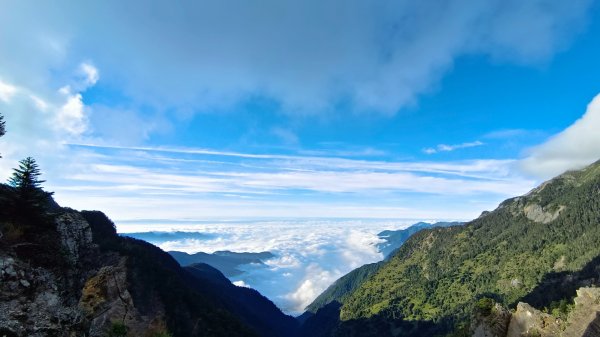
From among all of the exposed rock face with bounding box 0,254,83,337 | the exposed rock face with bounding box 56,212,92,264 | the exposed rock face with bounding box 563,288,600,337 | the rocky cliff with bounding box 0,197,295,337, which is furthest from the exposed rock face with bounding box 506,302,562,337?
the exposed rock face with bounding box 56,212,92,264

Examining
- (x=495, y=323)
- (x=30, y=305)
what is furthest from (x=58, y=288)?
(x=495, y=323)

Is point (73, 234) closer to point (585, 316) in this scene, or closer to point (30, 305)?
point (30, 305)

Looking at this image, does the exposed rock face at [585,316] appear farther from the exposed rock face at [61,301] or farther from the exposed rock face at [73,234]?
the exposed rock face at [73,234]

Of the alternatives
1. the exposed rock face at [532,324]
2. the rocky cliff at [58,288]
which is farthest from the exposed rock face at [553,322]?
the rocky cliff at [58,288]

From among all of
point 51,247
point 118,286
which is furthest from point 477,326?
point 51,247

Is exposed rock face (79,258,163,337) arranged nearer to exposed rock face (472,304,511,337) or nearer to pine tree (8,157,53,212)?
pine tree (8,157,53,212)

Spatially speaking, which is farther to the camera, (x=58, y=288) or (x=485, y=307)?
(x=485, y=307)

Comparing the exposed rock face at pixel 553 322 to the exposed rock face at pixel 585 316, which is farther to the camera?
the exposed rock face at pixel 553 322

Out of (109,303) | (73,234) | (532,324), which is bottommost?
(532,324)

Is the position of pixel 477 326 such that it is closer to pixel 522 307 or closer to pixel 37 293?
pixel 522 307

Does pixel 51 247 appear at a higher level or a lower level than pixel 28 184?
lower

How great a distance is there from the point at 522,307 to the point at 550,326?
7.21 meters

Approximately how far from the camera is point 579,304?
65750 mm

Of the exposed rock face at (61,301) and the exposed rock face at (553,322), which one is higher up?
the exposed rock face at (61,301)
